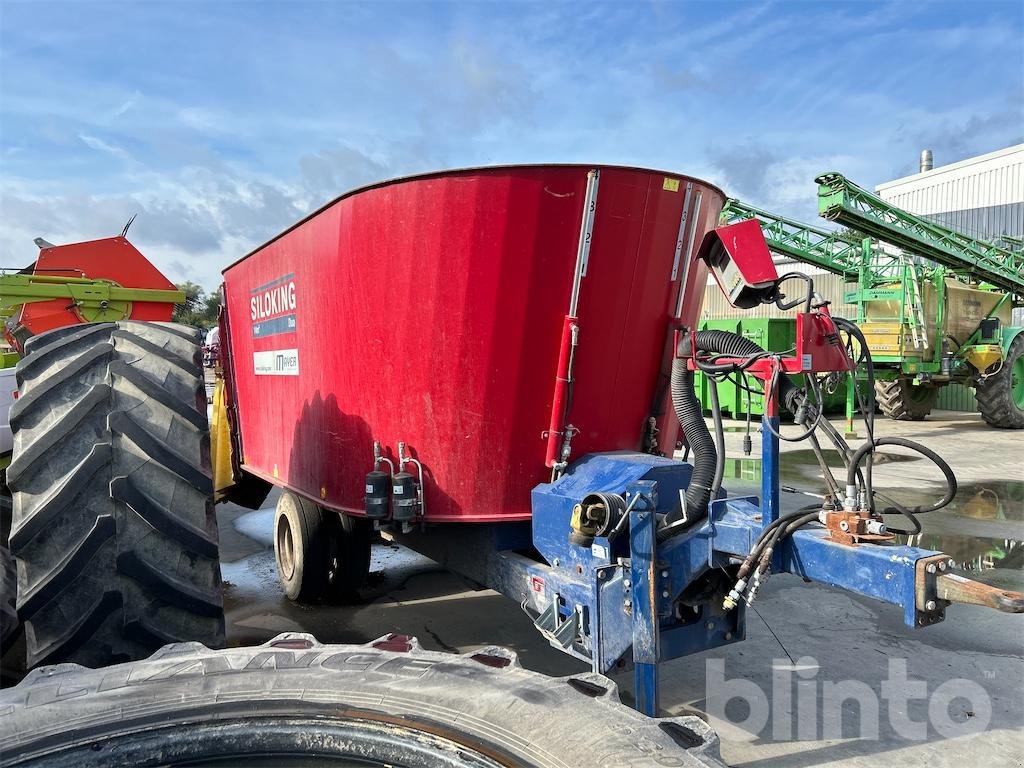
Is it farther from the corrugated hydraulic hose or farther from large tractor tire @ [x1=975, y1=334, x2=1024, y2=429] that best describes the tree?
large tractor tire @ [x1=975, y1=334, x2=1024, y2=429]

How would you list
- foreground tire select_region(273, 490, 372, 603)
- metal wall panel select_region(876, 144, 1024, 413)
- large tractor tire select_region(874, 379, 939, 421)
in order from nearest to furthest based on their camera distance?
foreground tire select_region(273, 490, 372, 603)
large tractor tire select_region(874, 379, 939, 421)
metal wall panel select_region(876, 144, 1024, 413)

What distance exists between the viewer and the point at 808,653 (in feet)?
12.9

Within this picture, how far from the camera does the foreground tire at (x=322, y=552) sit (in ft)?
15.0

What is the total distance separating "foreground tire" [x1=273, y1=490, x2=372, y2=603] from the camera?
457 cm

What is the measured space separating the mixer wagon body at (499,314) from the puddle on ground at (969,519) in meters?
3.45

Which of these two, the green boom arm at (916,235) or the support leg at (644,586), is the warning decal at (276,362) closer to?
the support leg at (644,586)

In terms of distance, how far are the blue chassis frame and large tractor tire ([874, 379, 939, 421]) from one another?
13113 mm

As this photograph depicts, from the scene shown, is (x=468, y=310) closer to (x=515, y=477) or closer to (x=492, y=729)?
(x=515, y=477)

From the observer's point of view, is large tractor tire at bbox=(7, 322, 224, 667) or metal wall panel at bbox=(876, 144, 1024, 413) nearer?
large tractor tire at bbox=(7, 322, 224, 667)

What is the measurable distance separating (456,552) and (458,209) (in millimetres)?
1677

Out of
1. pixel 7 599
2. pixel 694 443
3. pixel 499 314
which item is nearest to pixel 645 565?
pixel 694 443

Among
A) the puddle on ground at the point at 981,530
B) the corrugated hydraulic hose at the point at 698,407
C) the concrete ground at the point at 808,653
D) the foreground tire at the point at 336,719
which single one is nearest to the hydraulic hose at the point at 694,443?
the corrugated hydraulic hose at the point at 698,407

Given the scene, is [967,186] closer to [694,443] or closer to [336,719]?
[694,443]

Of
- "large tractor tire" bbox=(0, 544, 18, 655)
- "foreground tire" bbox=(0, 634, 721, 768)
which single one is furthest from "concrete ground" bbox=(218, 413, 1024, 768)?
"foreground tire" bbox=(0, 634, 721, 768)
